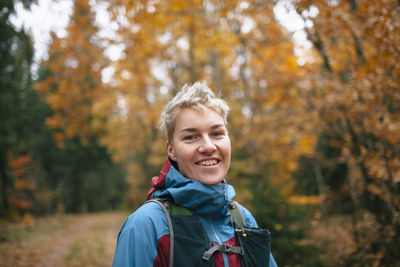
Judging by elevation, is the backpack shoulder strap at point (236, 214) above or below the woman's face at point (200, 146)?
below

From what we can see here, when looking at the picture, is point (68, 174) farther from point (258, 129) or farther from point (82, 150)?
point (258, 129)

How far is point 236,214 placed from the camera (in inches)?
76.2

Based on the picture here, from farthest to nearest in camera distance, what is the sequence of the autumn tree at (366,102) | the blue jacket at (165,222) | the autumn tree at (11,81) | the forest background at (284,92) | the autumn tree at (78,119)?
the autumn tree at (78,119), the autumn tree at (11,81), the forest background at (284,92), the autumn tree at (366,102), the blue jacket at (165,222)

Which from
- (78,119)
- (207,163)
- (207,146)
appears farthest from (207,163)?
(78,119)

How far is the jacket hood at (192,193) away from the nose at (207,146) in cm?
22

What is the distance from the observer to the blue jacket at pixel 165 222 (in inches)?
56.8

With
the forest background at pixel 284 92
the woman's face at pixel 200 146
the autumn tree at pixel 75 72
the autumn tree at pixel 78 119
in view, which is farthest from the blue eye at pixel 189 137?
the autumn tree at pixel 75 72

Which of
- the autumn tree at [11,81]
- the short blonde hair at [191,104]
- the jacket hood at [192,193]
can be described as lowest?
the jacket hood at [192,193]

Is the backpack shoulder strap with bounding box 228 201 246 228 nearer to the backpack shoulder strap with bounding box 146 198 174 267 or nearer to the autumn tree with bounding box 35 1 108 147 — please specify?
the backpack shoulder strap with bounding box 146 198 174 267

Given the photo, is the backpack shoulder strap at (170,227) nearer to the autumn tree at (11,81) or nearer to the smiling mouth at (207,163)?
the smiling mouth at (207,163)

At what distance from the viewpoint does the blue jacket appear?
4.74 feet

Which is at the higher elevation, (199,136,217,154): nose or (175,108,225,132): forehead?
(175,108,225,132): forehead

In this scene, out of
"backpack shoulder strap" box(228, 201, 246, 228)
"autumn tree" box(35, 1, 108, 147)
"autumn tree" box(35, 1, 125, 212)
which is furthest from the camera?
"autumn tree" box(35, 1, 125, 212)

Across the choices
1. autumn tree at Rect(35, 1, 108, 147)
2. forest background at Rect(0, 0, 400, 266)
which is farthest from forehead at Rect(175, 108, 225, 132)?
autumn tree at Rect(35, 1, 108, 147)
